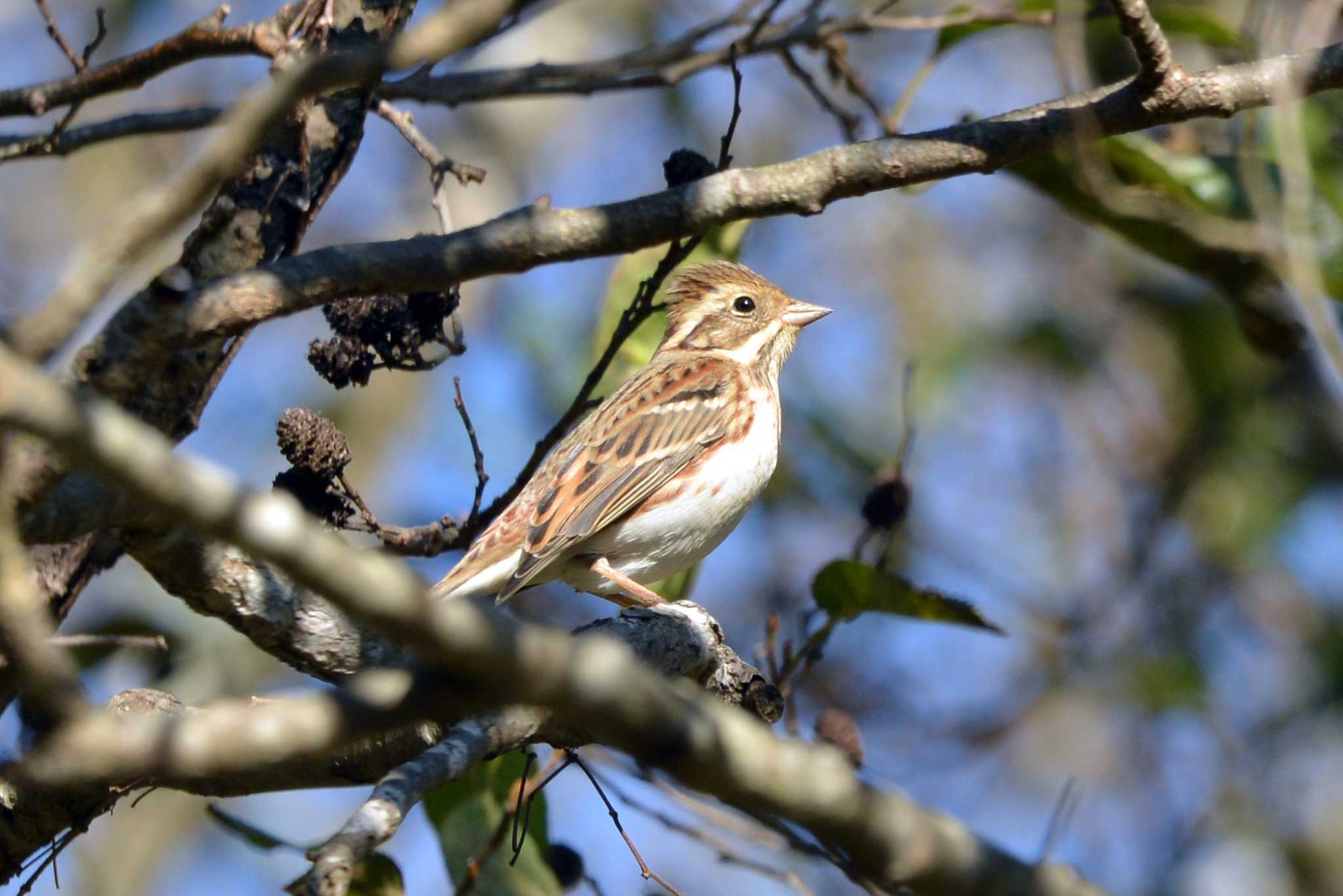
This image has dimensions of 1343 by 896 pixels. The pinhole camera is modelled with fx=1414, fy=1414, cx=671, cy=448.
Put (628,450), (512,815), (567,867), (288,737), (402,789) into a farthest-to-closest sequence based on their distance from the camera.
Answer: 1. (628,450)
2. (567,867)
3. (512,815)
4. (402,789)
5. (288,737)

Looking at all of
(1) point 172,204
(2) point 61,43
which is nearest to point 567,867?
(1) point 172,204

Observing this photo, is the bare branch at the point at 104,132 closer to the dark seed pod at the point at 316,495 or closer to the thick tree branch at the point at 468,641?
the dark seed pod at the point at 316,495

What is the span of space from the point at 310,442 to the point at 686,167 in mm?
1688

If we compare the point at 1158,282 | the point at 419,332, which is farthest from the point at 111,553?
the point at 1158,282

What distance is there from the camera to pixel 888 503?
6152mm

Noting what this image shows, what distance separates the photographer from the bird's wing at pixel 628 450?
20.7 feet

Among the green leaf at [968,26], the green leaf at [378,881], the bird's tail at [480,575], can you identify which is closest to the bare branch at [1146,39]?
the green leaf at [968,26]

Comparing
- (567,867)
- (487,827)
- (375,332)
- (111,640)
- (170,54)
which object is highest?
(170,54)

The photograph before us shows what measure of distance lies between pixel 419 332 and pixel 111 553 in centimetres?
139

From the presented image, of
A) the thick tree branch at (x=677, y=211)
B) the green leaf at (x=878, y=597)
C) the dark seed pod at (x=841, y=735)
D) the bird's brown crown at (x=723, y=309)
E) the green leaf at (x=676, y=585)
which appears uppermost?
the thick tree branch at (x=677, y=211)

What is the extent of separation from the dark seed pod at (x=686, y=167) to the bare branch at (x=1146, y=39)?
1555mm

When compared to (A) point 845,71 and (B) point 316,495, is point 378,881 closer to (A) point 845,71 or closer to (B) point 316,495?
(B) point 316,495

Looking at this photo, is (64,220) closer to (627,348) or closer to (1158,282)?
(627,348)

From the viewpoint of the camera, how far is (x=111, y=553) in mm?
5203
